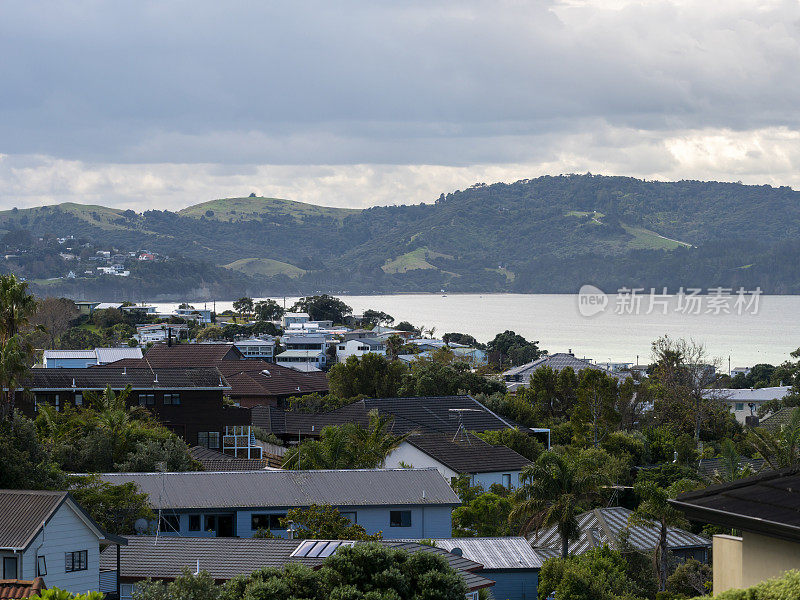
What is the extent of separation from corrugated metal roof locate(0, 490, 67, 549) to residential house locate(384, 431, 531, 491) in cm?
2245

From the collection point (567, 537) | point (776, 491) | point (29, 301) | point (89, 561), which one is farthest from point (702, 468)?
point (776, 491)

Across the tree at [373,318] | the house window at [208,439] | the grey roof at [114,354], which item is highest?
the tree at [373,318]

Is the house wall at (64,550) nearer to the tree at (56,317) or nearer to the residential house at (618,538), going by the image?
the residential house at (618,538)

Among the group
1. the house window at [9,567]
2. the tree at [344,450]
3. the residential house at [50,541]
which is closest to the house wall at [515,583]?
the residential house at [50,541]

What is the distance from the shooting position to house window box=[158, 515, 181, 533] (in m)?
31.0

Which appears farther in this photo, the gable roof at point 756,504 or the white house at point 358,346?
the white house at point 358,346

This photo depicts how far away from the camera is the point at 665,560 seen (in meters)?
30.4

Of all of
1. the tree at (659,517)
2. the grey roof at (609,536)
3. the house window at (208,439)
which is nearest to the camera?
the tree at (659,517)

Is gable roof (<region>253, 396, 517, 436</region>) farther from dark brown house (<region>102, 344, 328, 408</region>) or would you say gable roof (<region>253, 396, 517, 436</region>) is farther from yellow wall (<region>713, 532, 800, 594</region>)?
yellow wall (<region>713, 532, 800, 594</region>)

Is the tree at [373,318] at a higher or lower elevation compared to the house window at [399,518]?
higher

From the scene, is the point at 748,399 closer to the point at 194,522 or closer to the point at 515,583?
the point at 515,583

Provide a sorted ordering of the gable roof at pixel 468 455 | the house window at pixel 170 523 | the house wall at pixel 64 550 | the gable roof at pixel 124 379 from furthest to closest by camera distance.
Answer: the gable roof at pixel 124 379 < the gable roof at pixel 468 455 < the house window at pixel 170 523 < the house wall at pixel 64 550

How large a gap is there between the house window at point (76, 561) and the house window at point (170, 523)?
29.2 ft

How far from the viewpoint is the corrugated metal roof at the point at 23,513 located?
21.0 metres
